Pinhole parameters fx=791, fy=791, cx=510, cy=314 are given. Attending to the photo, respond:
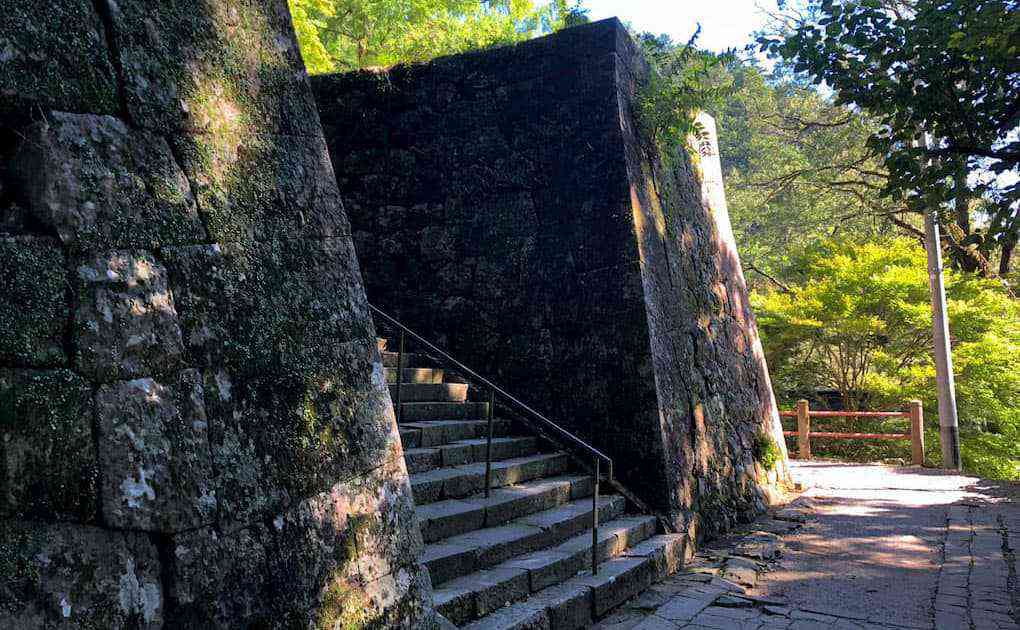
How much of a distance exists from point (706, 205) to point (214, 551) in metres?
7.25

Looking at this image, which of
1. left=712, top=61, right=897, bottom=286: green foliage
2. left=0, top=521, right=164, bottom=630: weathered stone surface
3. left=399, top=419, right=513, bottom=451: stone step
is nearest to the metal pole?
left=712, top=61, right=897, bottom=286: green foliage

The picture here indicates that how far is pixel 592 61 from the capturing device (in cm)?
679

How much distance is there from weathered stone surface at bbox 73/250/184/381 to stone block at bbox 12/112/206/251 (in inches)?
2.7

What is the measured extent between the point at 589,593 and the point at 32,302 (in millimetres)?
3156

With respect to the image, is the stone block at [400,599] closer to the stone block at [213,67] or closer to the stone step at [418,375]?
the stone block at [213,67]

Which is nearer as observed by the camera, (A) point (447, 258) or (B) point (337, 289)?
(B) point (337, 289)

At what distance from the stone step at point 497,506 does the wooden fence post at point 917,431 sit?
8.19m

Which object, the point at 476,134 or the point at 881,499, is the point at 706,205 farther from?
the point at 881,499

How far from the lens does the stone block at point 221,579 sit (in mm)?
2426

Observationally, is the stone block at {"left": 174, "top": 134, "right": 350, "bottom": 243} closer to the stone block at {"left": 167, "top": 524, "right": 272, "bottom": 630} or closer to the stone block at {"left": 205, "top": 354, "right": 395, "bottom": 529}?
the stone block at {"left": 205, "top": 354, "right": 395, "bottom": 529}

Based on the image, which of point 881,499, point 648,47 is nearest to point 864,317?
point 881,499

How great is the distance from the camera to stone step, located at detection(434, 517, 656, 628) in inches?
147

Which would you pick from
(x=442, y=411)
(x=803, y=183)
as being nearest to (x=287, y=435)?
(x=442, y=411)

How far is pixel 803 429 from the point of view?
12.7 meters
